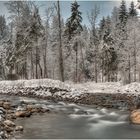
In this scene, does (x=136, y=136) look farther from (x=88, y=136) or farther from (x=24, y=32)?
(x=24, y=32)

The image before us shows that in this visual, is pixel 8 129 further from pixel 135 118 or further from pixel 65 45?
pixel 65 45

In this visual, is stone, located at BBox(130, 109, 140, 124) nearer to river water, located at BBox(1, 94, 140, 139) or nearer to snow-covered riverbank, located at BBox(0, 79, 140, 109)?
river water, located at BBox(1, 94, 140, 139)

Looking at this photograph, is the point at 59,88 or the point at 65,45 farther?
the point at 65,45

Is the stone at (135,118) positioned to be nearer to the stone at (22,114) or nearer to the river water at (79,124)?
the river water at (79,124)

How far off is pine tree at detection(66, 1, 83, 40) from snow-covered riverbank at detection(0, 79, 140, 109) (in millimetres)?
17755

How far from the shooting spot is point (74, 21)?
160 ft

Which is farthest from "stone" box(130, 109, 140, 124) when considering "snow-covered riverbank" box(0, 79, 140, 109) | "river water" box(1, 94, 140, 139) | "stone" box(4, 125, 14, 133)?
"stone" box(4, 125, 14, 133)

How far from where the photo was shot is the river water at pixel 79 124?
14.0 meters

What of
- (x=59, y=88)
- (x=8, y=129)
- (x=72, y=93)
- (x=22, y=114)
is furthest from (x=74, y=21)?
(x=8, y=129)

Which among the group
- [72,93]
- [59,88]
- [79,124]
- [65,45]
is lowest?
[79,124]

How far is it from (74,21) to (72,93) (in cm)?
2323

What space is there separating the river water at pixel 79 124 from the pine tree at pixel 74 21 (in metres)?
28.2

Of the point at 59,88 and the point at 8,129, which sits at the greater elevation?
the point at 59,88

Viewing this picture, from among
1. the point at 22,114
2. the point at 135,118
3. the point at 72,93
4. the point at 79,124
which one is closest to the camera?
the point at 79,124
